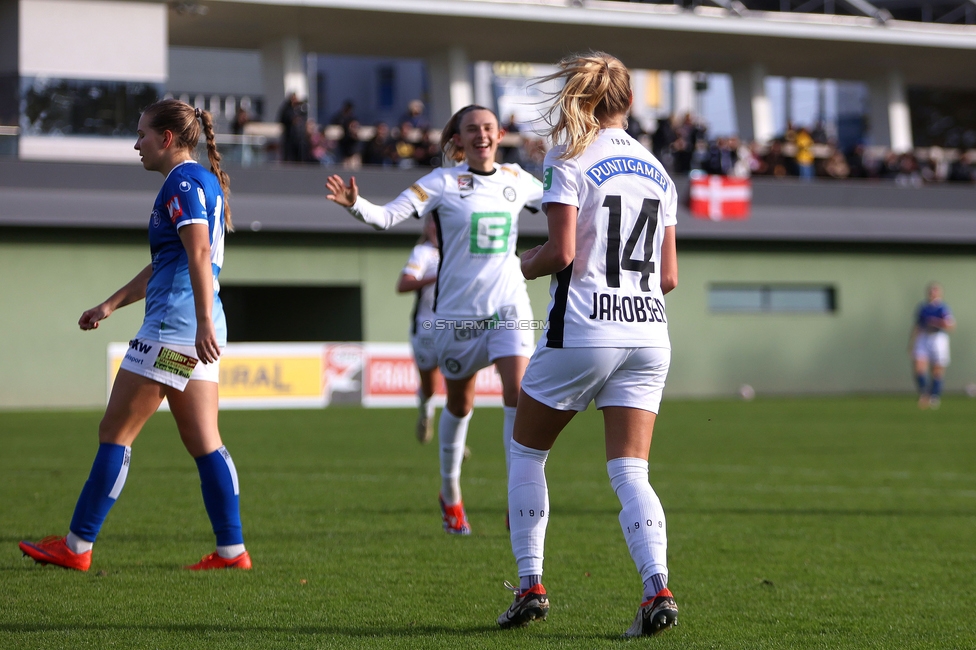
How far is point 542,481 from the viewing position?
15.1ft

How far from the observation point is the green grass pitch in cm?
461

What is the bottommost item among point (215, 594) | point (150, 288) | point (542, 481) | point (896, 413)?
point (896, 413)

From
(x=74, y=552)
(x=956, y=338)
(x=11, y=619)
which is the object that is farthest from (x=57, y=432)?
(x=956, y=338)

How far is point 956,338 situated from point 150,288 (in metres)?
28.3

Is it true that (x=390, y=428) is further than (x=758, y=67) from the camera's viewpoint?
No

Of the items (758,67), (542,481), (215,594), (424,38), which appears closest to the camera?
(542,481)

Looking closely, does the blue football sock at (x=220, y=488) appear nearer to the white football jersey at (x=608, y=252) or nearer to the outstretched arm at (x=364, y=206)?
the outstretched arm at (x=364, y=206)

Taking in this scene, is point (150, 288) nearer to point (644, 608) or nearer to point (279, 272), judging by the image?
point (644, 608)

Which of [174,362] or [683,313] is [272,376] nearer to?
[683,313]

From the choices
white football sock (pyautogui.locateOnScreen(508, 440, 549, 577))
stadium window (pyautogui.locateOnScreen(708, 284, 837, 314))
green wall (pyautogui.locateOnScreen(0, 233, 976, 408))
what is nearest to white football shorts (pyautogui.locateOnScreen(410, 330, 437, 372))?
white football sock (pyautogui.locateOnScreen(508, 440, 549, 577))

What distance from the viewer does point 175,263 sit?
543cm

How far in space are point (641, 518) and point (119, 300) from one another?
9.08 feet

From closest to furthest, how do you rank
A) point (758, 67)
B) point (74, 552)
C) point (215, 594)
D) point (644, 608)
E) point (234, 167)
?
point (644, 608), point (215, 594), point (74, 552), point (234, 167), point (758, 67)

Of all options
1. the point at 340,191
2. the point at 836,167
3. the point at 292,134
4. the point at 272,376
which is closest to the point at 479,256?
the point at 340,191
